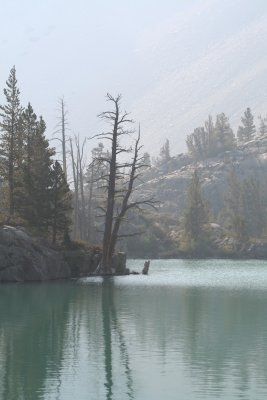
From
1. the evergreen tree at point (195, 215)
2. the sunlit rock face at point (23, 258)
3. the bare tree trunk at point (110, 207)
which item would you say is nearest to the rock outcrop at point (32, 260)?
the sunlit rock face at point (23, 258)

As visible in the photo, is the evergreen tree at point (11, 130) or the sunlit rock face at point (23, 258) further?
the evergreen tree at point (11, 130)

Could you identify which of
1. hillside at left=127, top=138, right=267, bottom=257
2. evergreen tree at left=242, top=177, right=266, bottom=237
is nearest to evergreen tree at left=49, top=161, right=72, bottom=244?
hillside at left=127, top=138, right=267, bottom=257

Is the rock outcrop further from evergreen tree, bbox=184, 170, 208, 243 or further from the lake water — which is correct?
evergreen tree, bbox=184, 170, 208, 243

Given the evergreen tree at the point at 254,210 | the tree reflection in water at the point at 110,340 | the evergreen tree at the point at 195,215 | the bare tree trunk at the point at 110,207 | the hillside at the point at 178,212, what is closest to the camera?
the tree reflection in water at the point at 110,340

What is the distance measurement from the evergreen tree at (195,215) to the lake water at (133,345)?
279ft

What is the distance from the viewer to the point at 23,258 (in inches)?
1967

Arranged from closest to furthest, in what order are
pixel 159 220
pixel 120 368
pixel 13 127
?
pixel 120 368
pixel 13 127
pixel 159 220

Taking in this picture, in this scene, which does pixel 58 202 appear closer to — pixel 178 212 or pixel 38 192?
pixel 38 192

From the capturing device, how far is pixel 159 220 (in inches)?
5645

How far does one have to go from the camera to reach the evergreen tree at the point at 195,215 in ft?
415

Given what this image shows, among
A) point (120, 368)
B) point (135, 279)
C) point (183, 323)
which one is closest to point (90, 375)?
point (120, 368)

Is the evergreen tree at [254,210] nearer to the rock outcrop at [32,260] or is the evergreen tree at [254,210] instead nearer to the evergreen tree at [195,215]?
the evergreen tree at [195,215]

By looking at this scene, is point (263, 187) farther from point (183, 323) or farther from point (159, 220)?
point (183, 323)

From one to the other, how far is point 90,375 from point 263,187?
156 m
